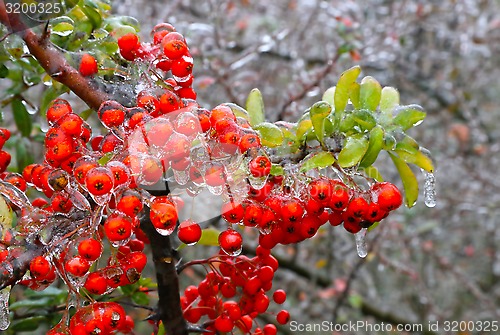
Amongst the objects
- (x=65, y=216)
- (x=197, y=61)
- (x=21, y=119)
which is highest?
(x=65, y=216)

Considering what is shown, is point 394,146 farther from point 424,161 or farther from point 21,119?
point 21,119

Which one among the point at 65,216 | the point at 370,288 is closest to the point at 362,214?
the point at 65,216

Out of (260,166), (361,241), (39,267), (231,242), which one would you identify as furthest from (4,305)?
(361,241)

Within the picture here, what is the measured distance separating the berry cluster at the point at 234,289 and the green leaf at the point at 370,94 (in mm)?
427

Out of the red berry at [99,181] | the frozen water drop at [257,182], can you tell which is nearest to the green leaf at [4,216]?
the red berry at [99,181]

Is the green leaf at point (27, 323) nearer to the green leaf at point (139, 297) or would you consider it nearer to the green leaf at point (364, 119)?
the green leaf at point (139, 297)

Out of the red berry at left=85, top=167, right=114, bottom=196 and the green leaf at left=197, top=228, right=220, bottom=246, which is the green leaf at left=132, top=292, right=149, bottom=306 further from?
the red berry at left=85, top=167, right=114, bottom=196

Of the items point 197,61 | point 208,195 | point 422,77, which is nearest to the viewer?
point 208,195

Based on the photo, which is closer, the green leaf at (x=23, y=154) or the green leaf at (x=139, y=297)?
the green leaf at (x=139, y=297)

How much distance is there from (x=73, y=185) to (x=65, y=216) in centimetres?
6

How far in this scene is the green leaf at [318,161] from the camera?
1160 millimetres

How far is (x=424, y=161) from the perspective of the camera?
1252 millimetres

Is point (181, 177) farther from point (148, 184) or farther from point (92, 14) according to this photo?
point (92, 14)

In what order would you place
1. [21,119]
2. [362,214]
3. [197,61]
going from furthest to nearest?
[197,61] → [21,119] → [362,214]
